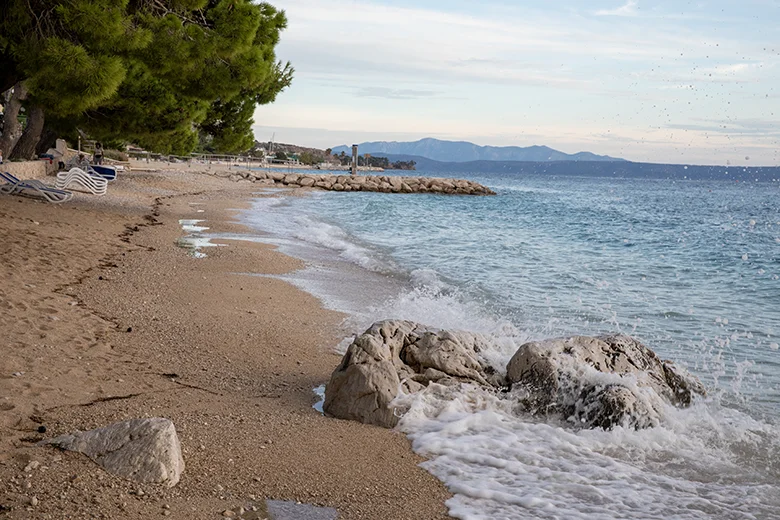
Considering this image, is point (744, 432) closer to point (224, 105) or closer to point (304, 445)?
point (304, 445)

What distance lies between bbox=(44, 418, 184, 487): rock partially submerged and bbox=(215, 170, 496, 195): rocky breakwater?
4657 cm

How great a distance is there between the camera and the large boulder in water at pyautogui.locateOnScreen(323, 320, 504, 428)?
5250 millimetres

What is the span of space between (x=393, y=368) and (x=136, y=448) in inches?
83.5

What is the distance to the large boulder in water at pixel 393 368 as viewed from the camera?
525cm

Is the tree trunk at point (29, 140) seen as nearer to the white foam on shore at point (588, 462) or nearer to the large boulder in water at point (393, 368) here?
the large boulder in water at point (393, 368)

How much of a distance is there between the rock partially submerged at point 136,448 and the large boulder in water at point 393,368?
5.06 ft

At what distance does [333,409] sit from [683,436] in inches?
99.5

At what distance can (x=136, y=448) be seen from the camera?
3.90 metres

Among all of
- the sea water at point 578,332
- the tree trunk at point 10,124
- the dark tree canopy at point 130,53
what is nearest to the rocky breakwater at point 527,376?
the sea water at point 578,332

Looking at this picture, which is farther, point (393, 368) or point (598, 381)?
point (598, 381)

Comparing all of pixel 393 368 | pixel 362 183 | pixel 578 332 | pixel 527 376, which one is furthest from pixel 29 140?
pixel 362 183

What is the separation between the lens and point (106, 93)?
10.2 metres

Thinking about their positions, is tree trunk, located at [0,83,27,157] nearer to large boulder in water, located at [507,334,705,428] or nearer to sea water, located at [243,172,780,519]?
sea water, located at [243,172,780,519]

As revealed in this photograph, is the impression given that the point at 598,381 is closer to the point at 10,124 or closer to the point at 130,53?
the point at 130,53
